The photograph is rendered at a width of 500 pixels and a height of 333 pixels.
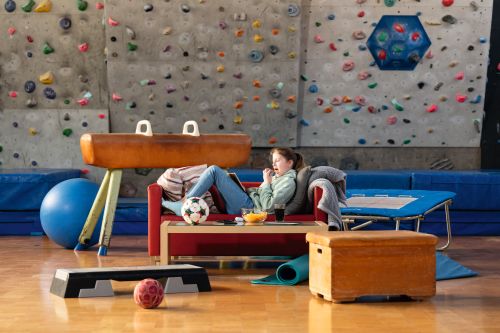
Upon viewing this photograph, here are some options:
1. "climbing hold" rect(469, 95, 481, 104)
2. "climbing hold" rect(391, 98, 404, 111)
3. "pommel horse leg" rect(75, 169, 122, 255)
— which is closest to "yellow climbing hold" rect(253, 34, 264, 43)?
"climbing hold" rect(391, 98, 404, 111)

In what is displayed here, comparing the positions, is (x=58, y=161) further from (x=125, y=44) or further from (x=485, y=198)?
(x=485, y=198)

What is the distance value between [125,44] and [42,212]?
7.17 ft

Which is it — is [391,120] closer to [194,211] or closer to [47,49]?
[47,49]

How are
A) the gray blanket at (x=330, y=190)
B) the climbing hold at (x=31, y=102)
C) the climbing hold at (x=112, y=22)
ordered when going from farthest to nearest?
1. the climbing hold at (x=31, y=102)
2. the climbing hold at (x=112, y=22)
3. the gray blanket at (x=330, y=190)

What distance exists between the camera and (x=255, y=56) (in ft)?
30.4

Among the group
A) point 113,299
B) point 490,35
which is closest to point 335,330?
point 113,299

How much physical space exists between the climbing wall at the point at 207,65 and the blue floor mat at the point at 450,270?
3348 mm

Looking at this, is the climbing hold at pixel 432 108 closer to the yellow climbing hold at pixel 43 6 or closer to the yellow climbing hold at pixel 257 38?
the yellow climbing hold at pixel 257 38

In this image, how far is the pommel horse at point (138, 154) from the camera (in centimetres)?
741

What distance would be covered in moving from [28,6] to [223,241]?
3978 mm

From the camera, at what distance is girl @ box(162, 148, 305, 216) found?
21.9 feet

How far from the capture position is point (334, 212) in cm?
650

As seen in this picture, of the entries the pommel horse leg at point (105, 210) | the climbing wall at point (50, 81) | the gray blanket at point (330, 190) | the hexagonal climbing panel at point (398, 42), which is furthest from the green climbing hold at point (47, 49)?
the gray blanket at point (330, 190)

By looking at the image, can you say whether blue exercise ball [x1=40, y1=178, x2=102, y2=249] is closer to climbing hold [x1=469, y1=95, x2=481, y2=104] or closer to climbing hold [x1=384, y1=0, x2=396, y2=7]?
climbing hold [x1=384, y1=0, x2=396, y2=7]
